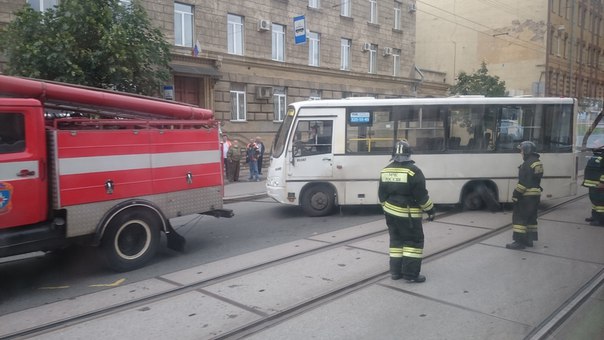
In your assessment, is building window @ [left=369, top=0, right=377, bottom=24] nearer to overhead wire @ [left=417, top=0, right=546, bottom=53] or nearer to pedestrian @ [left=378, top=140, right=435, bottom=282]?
overhead wire @ [left=417, top=0, right=546, bottom=53]

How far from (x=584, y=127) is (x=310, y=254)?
18.7 meters

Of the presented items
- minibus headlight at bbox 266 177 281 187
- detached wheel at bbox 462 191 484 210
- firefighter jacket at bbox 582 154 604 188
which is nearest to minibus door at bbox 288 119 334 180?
minibus headlight at bbox 266 177 281 187

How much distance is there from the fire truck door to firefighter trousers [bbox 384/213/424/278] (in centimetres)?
441

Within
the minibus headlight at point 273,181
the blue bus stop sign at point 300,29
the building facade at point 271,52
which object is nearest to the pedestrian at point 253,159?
the building facade at point 271,52

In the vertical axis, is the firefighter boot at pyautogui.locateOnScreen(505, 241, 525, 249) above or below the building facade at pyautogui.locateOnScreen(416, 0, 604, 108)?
below

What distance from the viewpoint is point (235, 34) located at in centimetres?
2059

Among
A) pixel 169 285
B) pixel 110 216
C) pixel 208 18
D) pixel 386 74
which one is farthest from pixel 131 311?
pixel 386 74

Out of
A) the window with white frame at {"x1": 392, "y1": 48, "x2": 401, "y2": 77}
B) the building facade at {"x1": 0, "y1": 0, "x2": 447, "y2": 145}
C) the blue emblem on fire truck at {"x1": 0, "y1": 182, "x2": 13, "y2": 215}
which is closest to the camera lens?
the blue emblem on fire truck at {"x1": 0, "y1": 182, "x2": 13, "y2": 215}

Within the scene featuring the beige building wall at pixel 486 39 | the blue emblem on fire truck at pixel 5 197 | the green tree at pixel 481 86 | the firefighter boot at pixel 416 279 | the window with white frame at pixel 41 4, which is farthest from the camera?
the beige building wall at pixel 486 39

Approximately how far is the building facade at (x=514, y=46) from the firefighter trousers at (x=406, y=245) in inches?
843

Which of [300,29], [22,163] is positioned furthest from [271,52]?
[22,163]

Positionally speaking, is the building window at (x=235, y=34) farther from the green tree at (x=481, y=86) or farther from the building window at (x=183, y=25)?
the green tree at (x=481, y=86)

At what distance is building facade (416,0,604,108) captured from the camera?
2633 centimetres

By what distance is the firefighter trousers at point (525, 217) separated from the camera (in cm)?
738
